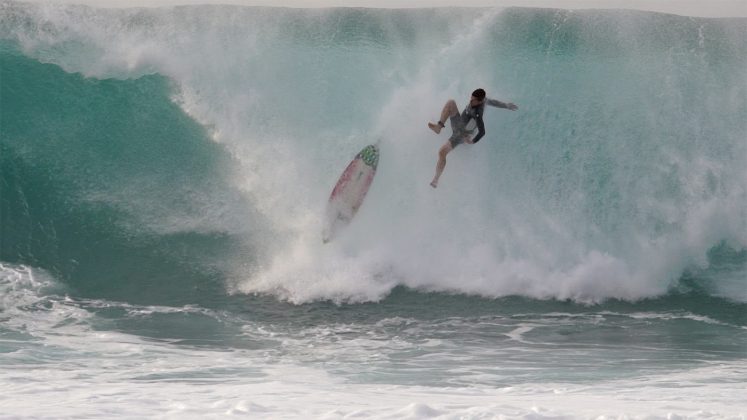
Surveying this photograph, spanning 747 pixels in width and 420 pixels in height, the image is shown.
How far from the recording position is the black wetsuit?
11.1 m

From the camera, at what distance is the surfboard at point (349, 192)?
11977 millimetres

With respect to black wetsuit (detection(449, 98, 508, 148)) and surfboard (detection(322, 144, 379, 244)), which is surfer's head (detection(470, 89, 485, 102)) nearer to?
black wetsuit (detection(449, 98, 508, 148))

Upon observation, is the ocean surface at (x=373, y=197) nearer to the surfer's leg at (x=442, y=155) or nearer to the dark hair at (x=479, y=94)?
the surfer's leg at (x=442, y=155)

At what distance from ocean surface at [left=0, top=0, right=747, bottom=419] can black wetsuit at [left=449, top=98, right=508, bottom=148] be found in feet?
1.69

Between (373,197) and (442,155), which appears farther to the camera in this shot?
(373,197)

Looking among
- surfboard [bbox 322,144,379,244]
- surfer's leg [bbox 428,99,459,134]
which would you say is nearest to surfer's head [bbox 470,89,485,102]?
surfer's leg [bbox 428,99,459,134]

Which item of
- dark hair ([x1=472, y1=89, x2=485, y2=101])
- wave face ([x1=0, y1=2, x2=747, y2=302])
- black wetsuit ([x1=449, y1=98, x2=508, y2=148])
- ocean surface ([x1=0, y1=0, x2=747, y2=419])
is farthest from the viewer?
wave face ([x1=0, y1=2, x2=747, y2=302])

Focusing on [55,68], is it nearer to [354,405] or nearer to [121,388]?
[121,388]

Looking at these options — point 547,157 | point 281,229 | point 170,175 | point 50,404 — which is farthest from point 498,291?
point 50,404

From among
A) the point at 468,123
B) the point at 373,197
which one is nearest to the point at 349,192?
the point at 373,197

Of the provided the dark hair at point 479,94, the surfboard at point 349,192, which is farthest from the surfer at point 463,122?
the surfboard at point 349,192

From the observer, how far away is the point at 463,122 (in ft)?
37.3

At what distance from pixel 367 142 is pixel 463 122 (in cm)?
167

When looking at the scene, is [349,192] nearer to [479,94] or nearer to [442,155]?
[442,155]
